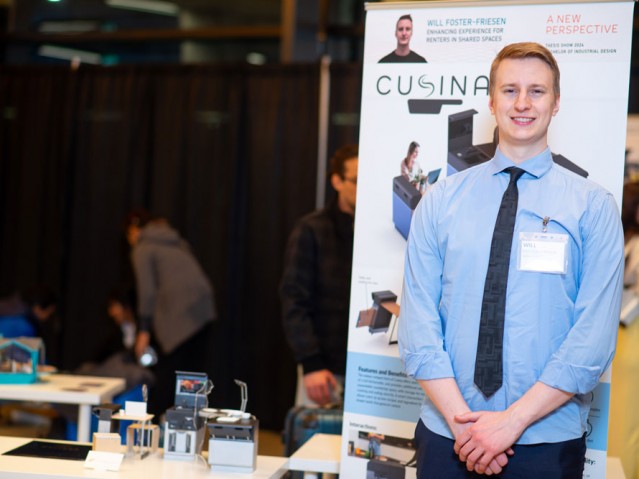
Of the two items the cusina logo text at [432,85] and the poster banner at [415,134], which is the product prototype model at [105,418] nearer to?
the poster banner at [415,134]

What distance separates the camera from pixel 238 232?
642cm

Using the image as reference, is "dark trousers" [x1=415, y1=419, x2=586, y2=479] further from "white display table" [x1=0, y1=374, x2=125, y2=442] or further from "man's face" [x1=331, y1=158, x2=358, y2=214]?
"white display table" [x1=0, y1=374, x2=125, y2=442]

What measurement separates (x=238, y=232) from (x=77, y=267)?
4.31 feet

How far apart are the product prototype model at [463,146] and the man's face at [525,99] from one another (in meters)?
0.48

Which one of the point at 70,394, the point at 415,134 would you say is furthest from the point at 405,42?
the point at 70,394

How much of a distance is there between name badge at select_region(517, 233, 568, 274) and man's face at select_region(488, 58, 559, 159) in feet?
0.78

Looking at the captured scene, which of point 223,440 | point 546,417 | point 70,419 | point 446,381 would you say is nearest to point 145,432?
point 223,440

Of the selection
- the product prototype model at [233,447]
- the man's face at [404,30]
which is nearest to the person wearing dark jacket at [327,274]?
the man's face at [404,30]

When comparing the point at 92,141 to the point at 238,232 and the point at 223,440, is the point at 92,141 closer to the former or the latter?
the point at 238,232

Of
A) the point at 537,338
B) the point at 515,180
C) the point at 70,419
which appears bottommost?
the point at 70,419

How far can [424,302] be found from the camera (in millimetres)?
2131

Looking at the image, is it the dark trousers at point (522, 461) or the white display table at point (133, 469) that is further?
the white display table at point (133, 469)

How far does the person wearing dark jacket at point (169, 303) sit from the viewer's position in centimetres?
514

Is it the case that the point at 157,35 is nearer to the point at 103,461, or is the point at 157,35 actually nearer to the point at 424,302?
the point at 103,461
